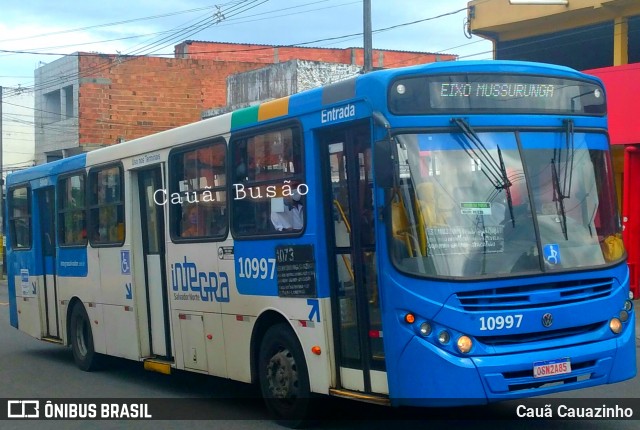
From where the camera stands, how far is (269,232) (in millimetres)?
9141

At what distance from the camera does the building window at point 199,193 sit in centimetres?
1003

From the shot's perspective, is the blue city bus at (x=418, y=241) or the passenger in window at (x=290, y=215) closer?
the blue city bus at (x=418, y=241)

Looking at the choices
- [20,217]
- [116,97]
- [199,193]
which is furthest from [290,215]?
[116,97]

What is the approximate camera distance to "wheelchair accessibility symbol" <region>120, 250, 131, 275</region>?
1209 centimetres

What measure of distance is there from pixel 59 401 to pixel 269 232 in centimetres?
365

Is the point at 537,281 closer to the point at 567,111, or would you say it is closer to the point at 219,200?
the point at 567,111

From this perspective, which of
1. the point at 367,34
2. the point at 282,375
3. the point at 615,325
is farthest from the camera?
the point at 367,34

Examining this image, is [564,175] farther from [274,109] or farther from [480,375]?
[274,109]

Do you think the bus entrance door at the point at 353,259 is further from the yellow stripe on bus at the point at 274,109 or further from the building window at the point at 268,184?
the yellow stripe on bus at the point at 274,109

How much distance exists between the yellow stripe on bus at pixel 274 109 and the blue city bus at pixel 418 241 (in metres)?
0.03

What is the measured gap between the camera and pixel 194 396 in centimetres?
1117

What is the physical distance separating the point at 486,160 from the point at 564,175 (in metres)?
0.75

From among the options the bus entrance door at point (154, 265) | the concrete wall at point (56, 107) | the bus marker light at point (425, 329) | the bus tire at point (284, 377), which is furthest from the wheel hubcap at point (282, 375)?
the concrete wall at point (56, 107)

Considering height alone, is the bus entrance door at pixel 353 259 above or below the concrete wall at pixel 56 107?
below
